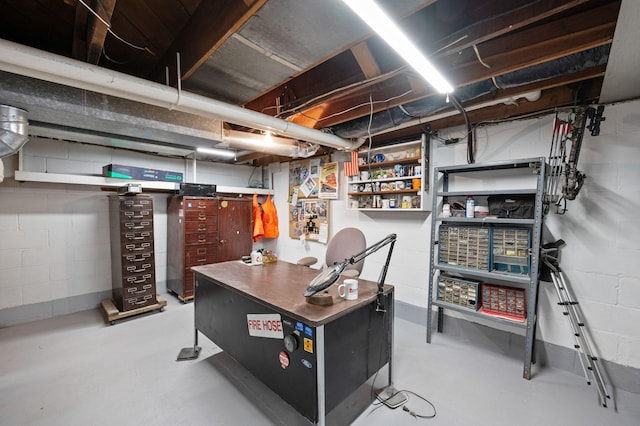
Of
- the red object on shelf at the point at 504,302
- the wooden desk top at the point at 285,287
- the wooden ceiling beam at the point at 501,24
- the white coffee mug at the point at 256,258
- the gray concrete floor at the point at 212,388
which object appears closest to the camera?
the wooden ceiling beam at the point at 501,24

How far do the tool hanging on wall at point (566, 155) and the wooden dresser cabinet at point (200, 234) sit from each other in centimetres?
415

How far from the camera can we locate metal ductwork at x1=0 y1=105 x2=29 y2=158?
2.00 meters

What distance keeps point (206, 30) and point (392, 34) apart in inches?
49.3

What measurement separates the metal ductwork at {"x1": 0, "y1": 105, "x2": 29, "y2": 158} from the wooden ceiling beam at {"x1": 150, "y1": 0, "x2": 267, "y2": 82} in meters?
1.15

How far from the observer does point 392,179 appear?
3.29 metres

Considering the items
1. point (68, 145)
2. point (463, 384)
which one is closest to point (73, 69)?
point (68, 145)

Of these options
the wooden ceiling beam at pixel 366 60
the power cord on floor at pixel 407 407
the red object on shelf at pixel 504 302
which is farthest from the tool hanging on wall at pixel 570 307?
the wooden ceiling beam at pixel 366 60

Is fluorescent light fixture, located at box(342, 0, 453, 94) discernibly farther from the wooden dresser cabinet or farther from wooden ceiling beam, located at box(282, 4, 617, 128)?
the wooden dresser cabinet

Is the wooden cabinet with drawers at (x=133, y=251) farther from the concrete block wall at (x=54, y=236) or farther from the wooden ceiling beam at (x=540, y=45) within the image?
the wooden ceiling beam at (x=540, y=45)

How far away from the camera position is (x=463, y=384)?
2.22m

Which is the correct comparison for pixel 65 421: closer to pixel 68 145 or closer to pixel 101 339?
pixel 101 339

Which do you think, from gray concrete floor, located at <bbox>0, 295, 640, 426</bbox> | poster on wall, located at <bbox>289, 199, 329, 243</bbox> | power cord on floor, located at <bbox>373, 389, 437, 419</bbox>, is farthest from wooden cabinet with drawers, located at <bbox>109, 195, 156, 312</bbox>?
power cord on floor, located at <bbox>373, 389, 437, 419</bbox>

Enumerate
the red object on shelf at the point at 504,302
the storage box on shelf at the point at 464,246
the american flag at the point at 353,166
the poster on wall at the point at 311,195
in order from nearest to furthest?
the red object on shelf at the point at 504,302 < the storage box on shelf at the point at 464,246 < the american flag at the point at 353,166 < the poster on wall at the point at 311,195

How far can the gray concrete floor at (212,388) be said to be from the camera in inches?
73.5
